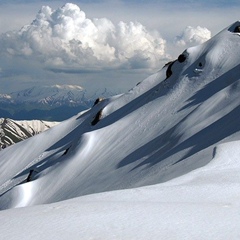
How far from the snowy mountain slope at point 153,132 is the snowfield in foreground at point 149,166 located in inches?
8.9

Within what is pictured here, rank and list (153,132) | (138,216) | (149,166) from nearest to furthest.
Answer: (138,216)
(149,166)
(153,132)

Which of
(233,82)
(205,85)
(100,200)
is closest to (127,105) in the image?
(205,85)

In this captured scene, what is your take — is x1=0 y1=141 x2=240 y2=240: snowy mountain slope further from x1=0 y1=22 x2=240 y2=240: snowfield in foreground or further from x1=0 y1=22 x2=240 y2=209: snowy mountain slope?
x1=0 y1=22 x2=240 y2=209: snowy mountain slope

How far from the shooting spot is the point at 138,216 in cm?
1142

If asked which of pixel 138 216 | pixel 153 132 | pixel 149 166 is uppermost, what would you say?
pixel 138 216

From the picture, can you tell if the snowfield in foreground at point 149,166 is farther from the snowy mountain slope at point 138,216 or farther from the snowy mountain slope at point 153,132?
the snowy mountain slope at point 153,132

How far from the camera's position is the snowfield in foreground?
10.8m

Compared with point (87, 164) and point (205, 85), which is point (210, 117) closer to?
point (205, 85)

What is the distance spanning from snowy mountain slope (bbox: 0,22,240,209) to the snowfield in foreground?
0.23 metres

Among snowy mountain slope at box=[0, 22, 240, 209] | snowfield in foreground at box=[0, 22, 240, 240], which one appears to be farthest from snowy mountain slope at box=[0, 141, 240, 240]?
snowy mountain slope at box=[0, 22, 240, 209]

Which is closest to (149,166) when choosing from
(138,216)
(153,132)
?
(153,132)

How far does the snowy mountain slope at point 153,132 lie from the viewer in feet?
145

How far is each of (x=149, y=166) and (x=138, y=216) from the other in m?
33.5

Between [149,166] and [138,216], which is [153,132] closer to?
[149,166]
